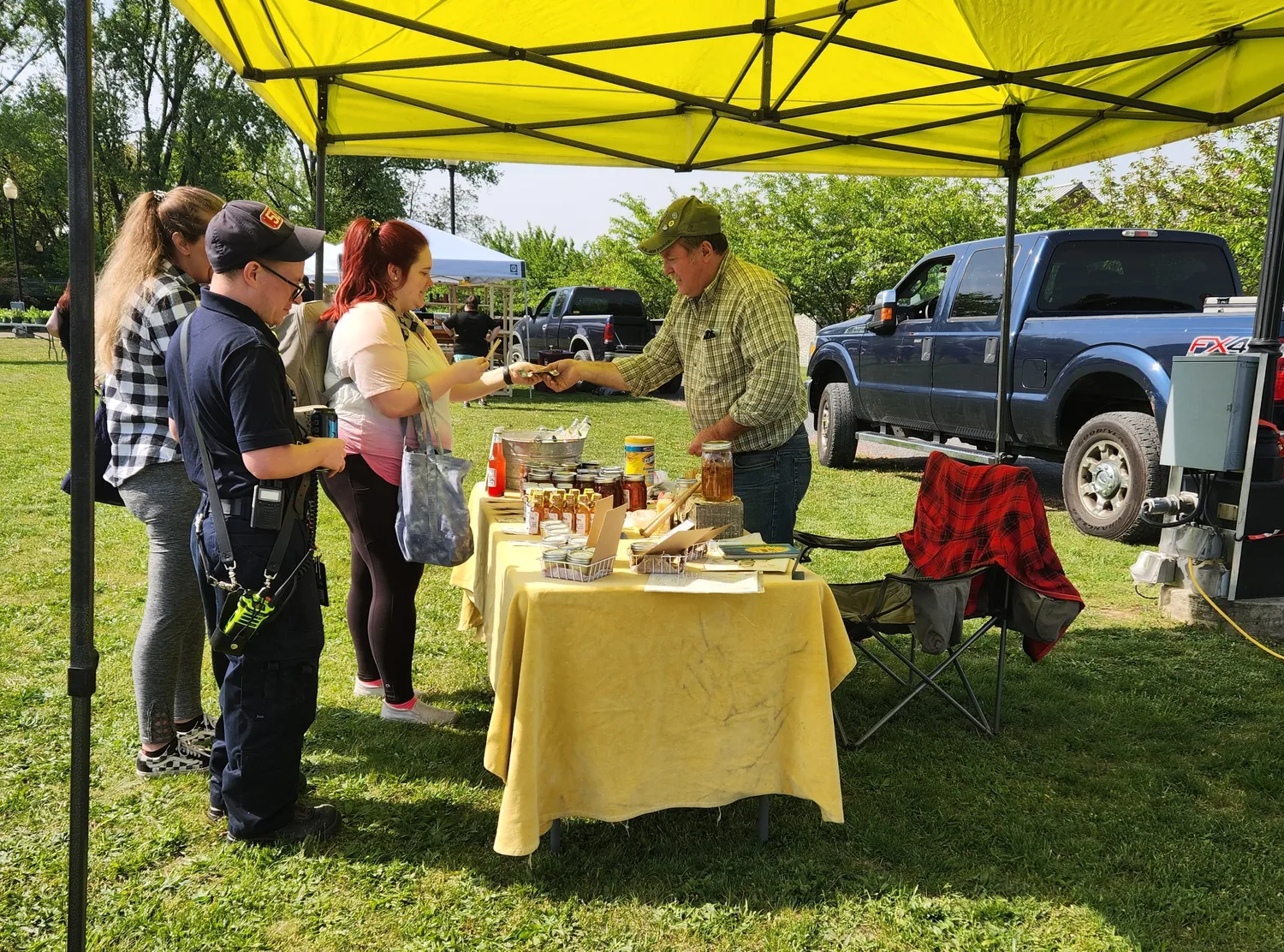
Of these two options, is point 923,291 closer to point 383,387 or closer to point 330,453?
point 383,387

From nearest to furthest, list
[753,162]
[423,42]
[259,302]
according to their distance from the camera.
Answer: [259,302]
[423,42]
[753,162]

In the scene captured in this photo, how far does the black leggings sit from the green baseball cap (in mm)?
1332

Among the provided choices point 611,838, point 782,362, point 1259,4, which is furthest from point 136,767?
point 1259,4

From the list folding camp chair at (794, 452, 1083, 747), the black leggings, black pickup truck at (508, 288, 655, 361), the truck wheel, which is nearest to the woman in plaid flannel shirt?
the black leggings

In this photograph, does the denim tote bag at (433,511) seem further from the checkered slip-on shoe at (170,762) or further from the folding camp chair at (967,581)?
the folding camp chair at (967,581)

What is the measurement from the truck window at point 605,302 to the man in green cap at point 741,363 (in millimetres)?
14771

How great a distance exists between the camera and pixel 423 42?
4293 mm

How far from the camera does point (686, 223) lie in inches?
145

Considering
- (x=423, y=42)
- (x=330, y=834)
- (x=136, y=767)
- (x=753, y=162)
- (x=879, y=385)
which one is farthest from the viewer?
(x=879, y=385)

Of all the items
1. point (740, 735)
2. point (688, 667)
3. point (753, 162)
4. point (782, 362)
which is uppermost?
point (753, 162)

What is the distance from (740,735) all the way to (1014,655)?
263cm

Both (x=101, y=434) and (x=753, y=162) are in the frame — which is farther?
A: (x=753, y=162)

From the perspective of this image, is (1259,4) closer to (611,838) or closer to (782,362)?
(782,362)

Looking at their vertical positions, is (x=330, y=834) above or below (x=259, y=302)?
below
